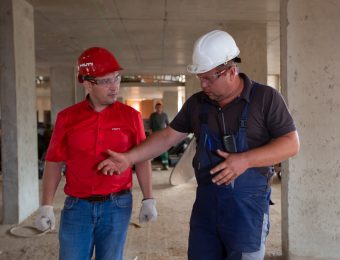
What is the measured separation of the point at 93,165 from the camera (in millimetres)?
2303

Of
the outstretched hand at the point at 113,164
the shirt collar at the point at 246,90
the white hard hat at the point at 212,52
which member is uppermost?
the white hard hat at the point at 212,52

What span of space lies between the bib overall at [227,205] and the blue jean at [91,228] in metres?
0.45

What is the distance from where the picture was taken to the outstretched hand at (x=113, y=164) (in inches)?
87.1

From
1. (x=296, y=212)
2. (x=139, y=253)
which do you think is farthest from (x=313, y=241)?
(x=139, y=253)

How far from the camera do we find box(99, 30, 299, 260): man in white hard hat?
6.47 feet

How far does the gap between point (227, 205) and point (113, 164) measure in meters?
0.65

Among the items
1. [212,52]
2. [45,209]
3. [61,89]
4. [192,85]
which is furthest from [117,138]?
[192,85]

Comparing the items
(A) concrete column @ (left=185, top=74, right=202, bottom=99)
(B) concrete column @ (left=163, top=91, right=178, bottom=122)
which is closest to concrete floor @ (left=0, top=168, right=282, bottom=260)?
(A) concrete column @ (left=185, top=74, right=202, bottom=99)

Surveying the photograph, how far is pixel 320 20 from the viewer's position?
151 inches

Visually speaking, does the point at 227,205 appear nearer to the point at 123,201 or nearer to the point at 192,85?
the point at 123,201

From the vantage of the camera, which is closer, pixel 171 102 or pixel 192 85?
pixel 192 85

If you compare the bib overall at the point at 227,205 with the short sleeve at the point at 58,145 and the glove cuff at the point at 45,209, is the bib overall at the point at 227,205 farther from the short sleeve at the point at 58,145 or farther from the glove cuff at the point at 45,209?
the glove cuff at the point at 45,209

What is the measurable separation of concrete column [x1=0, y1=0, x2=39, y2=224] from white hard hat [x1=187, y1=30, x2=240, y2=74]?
397 cm

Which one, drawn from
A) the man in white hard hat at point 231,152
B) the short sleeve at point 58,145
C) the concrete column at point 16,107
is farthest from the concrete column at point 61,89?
the man in white hard hat at point 231,152
